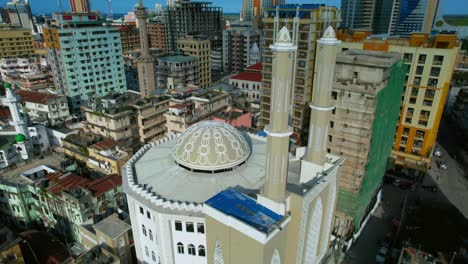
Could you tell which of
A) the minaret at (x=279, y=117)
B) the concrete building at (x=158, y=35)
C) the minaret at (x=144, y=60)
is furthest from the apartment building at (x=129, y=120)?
the concrete building at (x=158, y=35)

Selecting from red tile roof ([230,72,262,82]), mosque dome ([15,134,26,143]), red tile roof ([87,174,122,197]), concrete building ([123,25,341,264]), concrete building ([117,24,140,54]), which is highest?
concrete building ([117,24,140,54])

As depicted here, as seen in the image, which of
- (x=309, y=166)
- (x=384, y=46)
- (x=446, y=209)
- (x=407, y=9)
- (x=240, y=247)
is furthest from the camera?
(x=407, y=9)

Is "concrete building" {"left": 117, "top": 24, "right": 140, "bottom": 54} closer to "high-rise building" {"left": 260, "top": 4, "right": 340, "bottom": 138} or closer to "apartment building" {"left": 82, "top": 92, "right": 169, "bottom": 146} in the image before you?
"apartment building" {"left": 82, "top": 92, "right": 169, "bottom": 146}

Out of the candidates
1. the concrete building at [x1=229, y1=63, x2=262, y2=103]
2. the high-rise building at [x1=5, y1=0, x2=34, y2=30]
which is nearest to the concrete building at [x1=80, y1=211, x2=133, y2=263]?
the concrete building at [x1=229, y1=63, x2=262, y2=103]

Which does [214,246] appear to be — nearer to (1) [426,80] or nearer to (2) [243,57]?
(1) [426,80]

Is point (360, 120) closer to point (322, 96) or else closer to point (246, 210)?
point (322, 96)

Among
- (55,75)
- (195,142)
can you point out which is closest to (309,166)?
(195,142)

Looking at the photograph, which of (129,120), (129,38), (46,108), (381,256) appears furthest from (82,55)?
(381,256)
